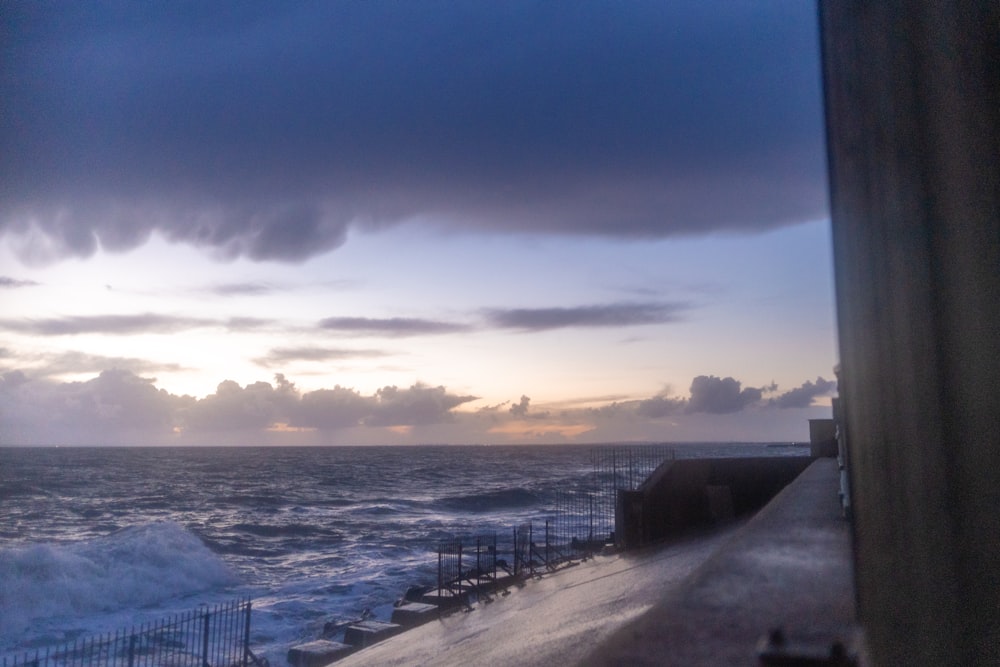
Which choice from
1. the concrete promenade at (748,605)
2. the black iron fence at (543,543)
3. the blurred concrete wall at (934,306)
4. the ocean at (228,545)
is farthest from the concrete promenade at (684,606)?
the ocean at (228,545)

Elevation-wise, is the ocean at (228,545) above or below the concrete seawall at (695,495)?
below

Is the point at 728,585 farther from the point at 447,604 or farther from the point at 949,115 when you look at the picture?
the point at 447,604

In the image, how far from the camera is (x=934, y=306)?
167 cm

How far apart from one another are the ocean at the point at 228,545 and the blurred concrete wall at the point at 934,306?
16747mm

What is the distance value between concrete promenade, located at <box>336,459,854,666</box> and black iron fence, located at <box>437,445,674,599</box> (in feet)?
10.7

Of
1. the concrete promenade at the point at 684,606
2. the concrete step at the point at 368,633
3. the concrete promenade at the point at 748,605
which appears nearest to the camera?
the concrete promenade at the point at 748,605

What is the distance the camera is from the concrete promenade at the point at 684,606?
261cm

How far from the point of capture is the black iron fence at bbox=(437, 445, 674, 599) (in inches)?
A: 711

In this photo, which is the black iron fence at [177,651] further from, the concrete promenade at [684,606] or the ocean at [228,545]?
the concrete promenade at [684,606]

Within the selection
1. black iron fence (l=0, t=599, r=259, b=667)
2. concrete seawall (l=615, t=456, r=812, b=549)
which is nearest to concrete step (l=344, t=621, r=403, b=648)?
black iron fence (l=0, t=599, r=259, b=667)

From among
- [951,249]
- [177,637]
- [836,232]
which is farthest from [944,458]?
[177,637]

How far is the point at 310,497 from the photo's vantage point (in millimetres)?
63062

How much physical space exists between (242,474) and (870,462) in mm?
94875

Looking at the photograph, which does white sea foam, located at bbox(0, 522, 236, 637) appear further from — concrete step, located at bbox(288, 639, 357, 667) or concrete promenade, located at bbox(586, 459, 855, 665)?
concrete promenade, located at bbox(586, 459, 855, 665)
